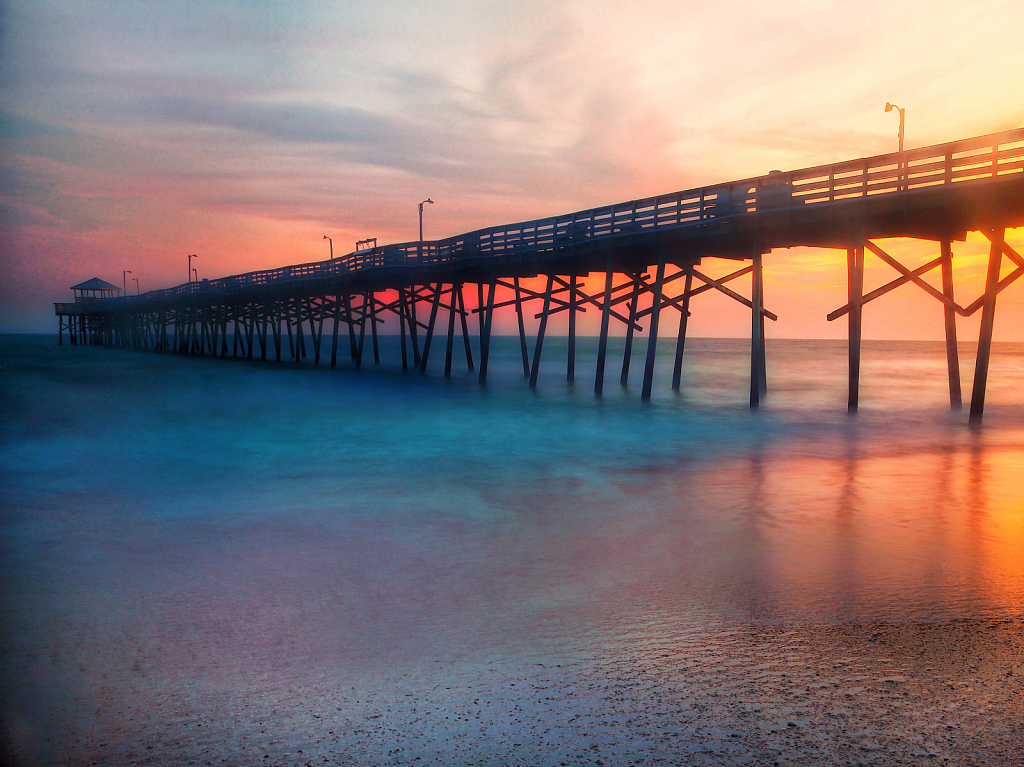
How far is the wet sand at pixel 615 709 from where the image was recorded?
3.20 m

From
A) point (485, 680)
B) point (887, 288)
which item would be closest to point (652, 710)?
point (485, 680)

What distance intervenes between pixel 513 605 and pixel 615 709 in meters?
1.78

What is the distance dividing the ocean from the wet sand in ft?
0.05

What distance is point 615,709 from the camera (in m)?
3.57

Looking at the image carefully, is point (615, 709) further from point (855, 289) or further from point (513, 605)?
point (855, 289)

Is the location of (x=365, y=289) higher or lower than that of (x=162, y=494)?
higher

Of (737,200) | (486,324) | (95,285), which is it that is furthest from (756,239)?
(95,285)

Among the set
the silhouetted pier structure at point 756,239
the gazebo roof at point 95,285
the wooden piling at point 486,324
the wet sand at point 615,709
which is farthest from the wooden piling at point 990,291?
the gazebo roof at point 95,285

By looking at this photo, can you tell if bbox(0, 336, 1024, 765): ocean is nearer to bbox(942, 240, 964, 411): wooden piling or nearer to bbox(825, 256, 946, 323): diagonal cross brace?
bbox(825, 256, 946, 323): diagonal cross brace

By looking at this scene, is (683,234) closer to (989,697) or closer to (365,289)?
(989,697)

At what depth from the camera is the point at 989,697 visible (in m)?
3.57

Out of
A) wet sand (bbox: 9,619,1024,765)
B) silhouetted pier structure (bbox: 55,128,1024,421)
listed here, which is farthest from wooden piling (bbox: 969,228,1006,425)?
wet sand (bbox: 9,619,1024,765)

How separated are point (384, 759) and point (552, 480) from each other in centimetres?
754

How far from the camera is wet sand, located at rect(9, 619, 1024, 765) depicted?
10.5 feet
